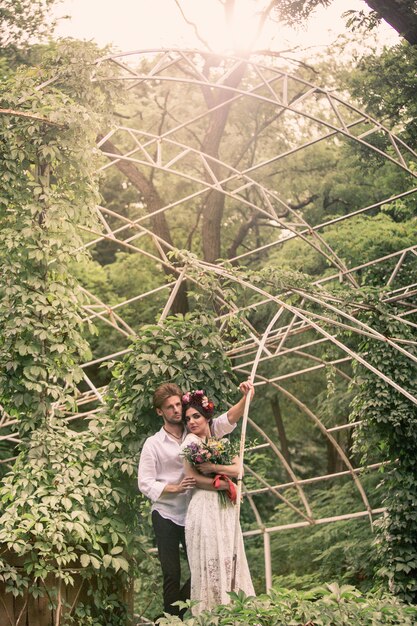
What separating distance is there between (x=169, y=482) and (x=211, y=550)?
Result: 0.61 meters

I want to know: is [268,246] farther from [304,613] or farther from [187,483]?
[304,613]

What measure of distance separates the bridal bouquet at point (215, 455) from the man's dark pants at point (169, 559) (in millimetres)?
475

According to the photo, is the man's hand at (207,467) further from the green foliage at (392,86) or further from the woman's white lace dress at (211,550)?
the green foliage at (392,86)

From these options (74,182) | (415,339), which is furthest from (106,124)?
(415,339)

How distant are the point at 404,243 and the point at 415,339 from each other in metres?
4.04

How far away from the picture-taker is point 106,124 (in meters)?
7.95

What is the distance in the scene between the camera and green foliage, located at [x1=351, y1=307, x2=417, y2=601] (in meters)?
8.88

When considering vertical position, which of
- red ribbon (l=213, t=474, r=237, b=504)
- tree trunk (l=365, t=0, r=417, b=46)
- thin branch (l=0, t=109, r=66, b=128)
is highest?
tree trunk (l=365, t=0, r=417, b=46)

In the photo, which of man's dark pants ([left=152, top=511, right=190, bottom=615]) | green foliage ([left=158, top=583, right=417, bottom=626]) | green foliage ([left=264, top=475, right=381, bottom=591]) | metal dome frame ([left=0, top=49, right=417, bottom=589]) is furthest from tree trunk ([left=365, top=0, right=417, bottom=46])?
green foliage ([left=158, top=583, right=417, bottom=626])

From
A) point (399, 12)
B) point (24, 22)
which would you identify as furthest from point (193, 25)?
point (399, 12)

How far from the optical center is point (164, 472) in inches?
257

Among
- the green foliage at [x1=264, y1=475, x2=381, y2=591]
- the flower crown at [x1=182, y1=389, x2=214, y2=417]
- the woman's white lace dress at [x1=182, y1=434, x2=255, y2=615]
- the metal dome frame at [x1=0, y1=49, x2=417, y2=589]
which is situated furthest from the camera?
the green foliage at [x1=264, y1=475, x2=381, y2=591]

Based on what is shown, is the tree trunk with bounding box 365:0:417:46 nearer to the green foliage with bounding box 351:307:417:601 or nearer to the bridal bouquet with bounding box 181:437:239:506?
the green foliage with bounding box 351:307:417:601

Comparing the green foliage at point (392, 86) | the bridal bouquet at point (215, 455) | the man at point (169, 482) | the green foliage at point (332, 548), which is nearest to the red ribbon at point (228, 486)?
the bridal bouquet at point (215, 455)
